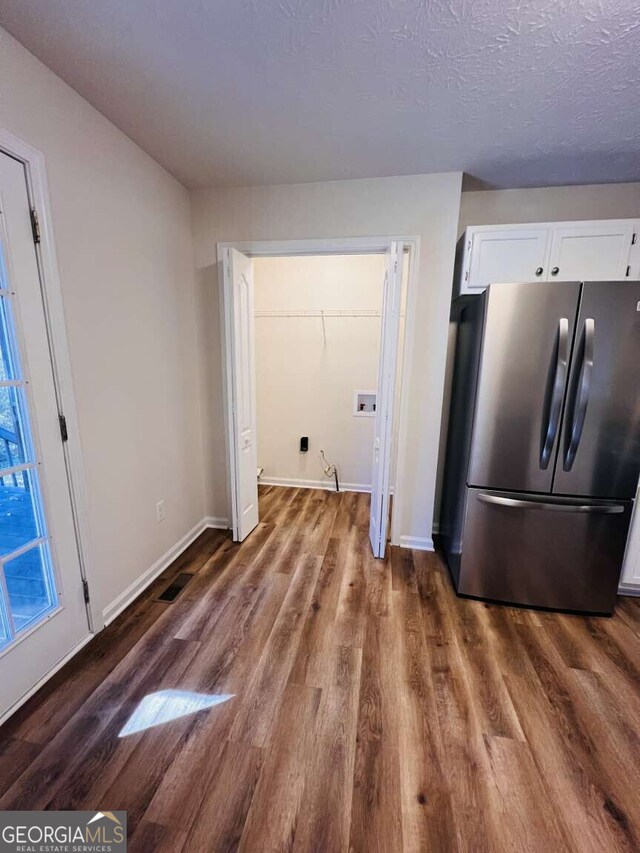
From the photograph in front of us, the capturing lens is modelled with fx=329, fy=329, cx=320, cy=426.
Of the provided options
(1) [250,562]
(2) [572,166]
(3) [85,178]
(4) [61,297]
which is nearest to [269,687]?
(1) [250,562]

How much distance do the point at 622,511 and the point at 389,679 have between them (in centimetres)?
156

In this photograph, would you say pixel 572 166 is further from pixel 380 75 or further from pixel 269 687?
pixel 269 687

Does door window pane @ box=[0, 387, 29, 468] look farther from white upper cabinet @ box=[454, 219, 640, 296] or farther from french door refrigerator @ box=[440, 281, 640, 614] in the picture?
white upper cabinet @ box=[454, 219, 640, 296]

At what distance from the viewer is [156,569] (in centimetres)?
226

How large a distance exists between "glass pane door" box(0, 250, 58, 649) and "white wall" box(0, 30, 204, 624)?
25cm

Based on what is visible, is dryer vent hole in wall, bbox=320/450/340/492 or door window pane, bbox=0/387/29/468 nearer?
door window pane, bbox=0/387/29/468

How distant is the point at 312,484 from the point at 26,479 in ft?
9.13

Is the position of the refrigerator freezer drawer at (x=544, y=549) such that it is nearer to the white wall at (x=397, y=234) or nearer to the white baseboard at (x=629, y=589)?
the white baseboard at (x=629, y=589)

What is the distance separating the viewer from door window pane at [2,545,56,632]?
1380mm

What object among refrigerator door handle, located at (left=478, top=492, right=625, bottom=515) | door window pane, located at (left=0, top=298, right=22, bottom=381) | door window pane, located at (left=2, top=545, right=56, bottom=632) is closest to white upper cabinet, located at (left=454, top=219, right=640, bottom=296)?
refrigerator door handle, located at (left=478, top=492, right=625, bottom=515)

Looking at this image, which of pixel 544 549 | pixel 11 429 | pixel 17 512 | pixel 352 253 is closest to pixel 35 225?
pixel 11 429

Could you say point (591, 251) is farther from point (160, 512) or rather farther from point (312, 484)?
point (160, 512)

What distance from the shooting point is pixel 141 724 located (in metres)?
1.34

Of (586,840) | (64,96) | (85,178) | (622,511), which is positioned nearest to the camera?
(586,840)
